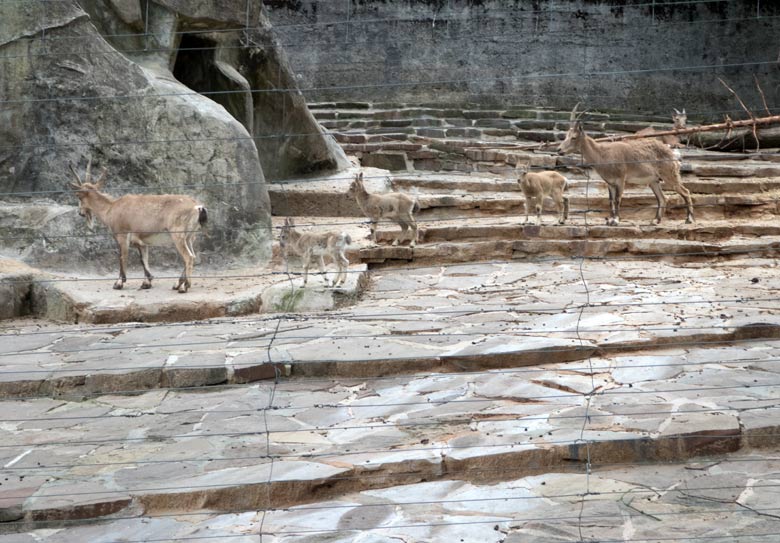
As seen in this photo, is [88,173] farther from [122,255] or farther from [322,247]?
[322,247]

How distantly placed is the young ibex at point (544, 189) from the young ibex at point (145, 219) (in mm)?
4488

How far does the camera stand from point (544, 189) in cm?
1302

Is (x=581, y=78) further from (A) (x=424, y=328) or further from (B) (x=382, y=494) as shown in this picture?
(B) (x=382, y=494)

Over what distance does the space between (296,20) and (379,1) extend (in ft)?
6.83

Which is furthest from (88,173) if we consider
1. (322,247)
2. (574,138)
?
(574,138)

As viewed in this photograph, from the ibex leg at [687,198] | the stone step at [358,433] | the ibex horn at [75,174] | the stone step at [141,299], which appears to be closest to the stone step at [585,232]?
the ibex leg at [687,198]

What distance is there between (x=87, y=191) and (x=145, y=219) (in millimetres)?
768

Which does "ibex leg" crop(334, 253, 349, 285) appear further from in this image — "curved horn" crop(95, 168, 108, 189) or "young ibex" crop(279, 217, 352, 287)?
"curved horn" crop(95, 168, 108, 189)

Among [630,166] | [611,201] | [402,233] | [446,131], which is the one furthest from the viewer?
[446,131]

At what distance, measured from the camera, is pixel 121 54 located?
465 inches

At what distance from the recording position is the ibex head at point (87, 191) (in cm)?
1074

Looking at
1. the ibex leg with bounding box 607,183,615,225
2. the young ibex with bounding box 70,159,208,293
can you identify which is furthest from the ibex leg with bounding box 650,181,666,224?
the young ibex with bounding box 70,159,208,293

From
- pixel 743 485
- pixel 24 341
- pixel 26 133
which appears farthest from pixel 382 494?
pixel 26 133

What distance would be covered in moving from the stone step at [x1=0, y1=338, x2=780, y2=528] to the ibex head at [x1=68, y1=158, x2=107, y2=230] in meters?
3.78
